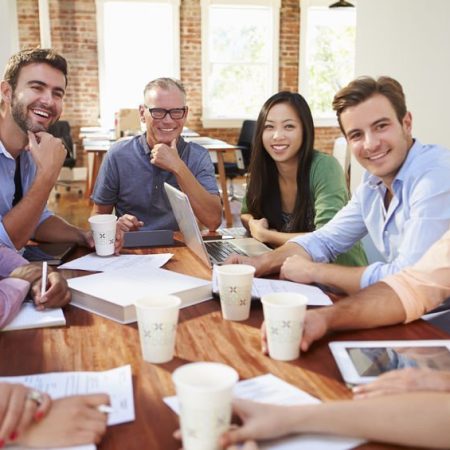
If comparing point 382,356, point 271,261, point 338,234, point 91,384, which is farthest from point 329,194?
point 91,384

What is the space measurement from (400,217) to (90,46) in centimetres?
722

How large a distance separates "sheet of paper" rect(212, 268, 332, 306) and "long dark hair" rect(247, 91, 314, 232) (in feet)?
2.91

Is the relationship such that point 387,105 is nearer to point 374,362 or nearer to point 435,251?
point 435,251

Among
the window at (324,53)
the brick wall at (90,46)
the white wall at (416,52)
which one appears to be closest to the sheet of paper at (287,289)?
the white wall at (416,52)

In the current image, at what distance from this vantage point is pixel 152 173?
2562 mm

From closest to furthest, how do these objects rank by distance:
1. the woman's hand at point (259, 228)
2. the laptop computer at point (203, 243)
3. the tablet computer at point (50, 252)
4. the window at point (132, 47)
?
1. the laptop computer at point (203, 243)
2. the tablet computer at point (50, 252)
3. the woman's hand at point (259, 228)
4. the window at point (132, 47)

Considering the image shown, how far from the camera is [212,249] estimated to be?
1.94 meters

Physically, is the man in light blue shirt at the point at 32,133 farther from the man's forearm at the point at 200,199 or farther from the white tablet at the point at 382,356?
the white tablet at the point at 382,356

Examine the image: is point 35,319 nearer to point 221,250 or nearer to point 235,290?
point 235,290

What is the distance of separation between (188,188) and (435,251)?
1264mm

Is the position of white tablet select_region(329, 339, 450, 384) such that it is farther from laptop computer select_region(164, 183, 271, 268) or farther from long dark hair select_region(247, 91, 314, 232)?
long dark hair select_region(247, 91, 314, 232)

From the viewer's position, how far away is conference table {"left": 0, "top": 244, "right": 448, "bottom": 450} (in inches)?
33.3

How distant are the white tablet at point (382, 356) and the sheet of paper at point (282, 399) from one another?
106 millimetres

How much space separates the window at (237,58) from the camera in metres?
8.32
